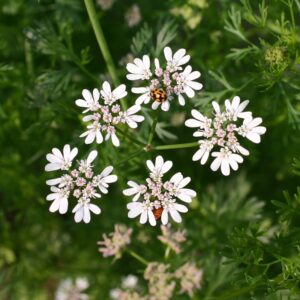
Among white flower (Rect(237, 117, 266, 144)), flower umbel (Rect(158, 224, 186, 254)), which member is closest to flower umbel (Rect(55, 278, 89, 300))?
flower umbel (Rect(158, 224, 186, 254))

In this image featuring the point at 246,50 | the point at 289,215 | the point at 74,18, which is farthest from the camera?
the point at 74,18

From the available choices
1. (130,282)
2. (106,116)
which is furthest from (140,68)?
(130,282)

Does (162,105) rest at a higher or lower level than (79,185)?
higher

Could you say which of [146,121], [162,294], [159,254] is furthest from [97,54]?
[162,294]

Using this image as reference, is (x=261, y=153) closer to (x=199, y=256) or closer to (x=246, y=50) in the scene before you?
(x=199, y=256)

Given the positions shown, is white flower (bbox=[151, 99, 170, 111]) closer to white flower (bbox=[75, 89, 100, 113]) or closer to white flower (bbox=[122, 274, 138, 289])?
white flower (bbox=[75, 89, 100, 113])

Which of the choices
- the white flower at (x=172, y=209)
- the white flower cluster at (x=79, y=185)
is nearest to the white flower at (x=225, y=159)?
the white flower at (x=172, y=209)

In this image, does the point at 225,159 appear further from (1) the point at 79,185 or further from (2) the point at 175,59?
(1) the point at 79,185
